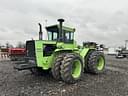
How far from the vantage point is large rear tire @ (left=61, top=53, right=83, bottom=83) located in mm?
8656

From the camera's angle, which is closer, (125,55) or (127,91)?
(127,91)

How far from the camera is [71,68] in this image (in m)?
8.95

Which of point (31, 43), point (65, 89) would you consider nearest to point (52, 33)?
point (31, 43)

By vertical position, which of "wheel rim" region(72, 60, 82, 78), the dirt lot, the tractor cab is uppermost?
the tractor cab

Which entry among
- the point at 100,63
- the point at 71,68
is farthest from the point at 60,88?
the point at 100,63

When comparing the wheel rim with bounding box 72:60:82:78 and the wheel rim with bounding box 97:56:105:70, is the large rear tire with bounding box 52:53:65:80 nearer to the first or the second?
the wheel rim with bounding box 72:60:82:78

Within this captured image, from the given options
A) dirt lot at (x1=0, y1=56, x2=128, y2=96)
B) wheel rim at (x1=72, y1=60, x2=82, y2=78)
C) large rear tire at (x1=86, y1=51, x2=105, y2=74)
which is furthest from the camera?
large rear tire at (x1=86, y1=51, x2=105, y2=74)

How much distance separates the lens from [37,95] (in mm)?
7172

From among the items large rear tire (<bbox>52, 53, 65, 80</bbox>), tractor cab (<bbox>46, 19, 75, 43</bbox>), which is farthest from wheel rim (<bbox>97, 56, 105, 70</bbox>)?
large rear tire (<bbox>52, 53, 65, 80</bbox>)

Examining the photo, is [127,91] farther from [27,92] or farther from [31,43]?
[31,43]

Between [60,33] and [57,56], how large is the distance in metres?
1.39

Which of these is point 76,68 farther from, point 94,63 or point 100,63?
point 100,63

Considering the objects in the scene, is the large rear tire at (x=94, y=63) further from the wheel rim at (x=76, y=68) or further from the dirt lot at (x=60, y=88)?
the dirt lot at (x=60, y=88)

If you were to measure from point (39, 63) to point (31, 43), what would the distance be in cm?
107
